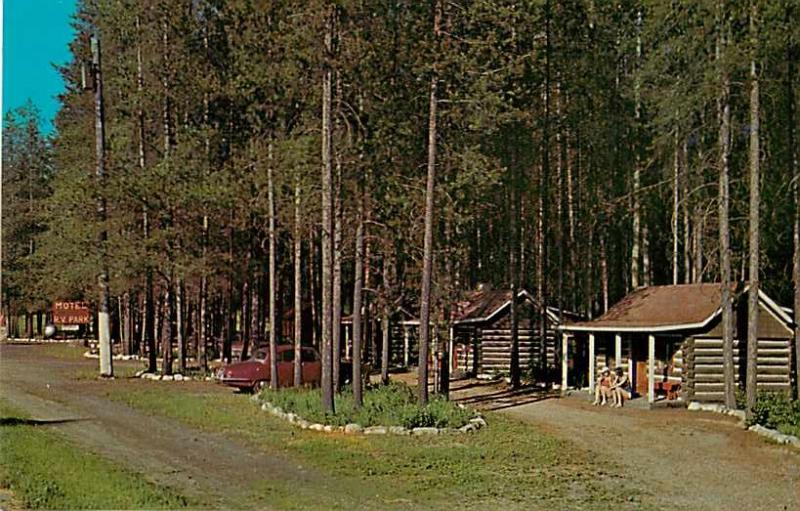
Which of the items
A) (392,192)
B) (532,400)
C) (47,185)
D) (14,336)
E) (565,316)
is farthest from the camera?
(14,336)

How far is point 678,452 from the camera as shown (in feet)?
56.2

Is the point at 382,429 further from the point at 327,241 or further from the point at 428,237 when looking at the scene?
the point at 428,237

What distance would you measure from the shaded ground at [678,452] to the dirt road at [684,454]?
12 mm

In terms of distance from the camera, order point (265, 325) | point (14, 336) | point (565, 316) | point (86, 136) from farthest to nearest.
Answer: point (14, 336)
point (265, 325)
point (86, 136)
point (565, 316)

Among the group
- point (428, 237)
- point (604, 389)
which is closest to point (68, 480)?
point (428, 237)

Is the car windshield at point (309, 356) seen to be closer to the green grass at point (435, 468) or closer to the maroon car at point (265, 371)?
the maroon car at point (265, 371)

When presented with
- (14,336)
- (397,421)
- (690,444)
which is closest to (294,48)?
(397,421)

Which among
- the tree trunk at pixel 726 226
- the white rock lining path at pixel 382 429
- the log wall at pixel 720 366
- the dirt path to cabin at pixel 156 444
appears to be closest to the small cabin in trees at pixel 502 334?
the log wall at pixel 720 366

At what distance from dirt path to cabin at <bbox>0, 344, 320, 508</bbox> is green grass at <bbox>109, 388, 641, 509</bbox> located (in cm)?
47

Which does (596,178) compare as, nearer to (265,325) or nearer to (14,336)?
(265,325)

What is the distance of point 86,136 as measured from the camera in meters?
35.8

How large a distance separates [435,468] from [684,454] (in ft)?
15.4

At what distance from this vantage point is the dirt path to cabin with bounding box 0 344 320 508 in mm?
13562

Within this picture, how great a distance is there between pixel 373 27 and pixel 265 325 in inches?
1411
